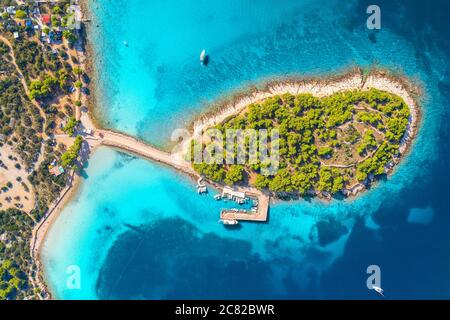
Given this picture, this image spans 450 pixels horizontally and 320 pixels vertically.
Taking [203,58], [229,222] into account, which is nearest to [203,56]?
[203,58]

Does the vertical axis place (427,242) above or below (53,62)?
below

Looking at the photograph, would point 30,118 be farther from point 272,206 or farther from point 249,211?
point 272,206

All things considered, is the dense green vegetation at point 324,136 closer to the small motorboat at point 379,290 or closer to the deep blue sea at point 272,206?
the deep blue sea at point 272,206

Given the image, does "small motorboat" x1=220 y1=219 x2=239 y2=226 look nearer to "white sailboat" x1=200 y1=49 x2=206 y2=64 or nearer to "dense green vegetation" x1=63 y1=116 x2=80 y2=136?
"white sailboat" x1=200 y1=49 x2=206 y2=64

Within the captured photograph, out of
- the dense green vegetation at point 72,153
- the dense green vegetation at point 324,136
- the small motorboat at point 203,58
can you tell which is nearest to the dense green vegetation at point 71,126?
the dense green vegetation at point 72,153
